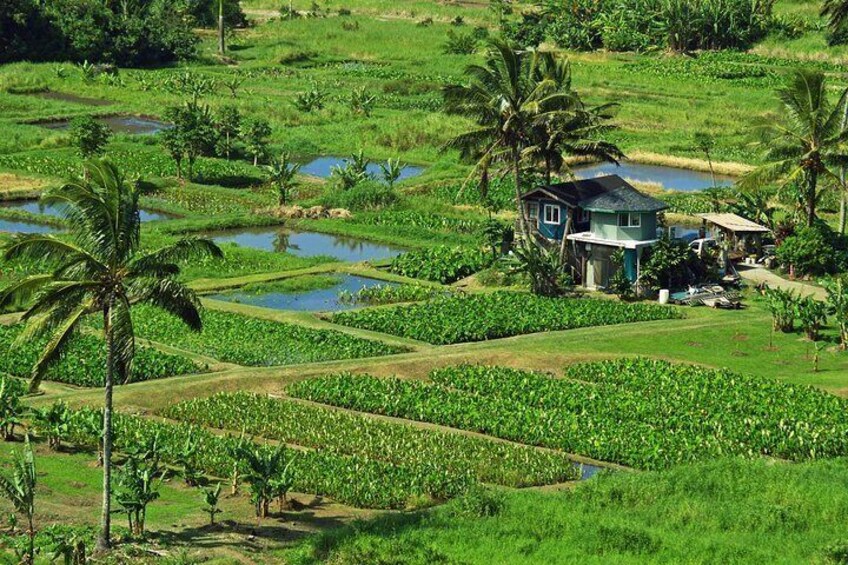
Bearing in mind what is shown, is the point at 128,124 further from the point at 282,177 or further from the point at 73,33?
the point at 282,177

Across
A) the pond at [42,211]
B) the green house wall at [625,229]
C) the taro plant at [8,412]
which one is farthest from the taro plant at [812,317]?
the pond at [42,211]

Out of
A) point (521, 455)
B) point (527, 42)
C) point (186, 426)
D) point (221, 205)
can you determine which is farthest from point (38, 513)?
point (527, 42)

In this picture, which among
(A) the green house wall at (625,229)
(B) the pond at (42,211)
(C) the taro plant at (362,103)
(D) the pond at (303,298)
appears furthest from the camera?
(C) the taro plant at (362,103)

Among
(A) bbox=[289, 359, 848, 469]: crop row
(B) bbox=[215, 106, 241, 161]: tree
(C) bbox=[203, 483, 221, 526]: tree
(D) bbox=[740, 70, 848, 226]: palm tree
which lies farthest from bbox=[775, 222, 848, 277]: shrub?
(B) bbox=[215, 106, 241, 161]: tree

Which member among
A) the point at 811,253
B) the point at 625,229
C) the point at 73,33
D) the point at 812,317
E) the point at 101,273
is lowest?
the point at 812,317

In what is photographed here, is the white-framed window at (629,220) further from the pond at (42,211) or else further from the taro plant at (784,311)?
the pond at (42,211)

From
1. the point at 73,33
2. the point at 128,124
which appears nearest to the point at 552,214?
the point at 128,124

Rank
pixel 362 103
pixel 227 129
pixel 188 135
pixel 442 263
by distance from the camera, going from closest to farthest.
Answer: pixel 442 263, pixel 188 135, pixel 227 129, pixel 362 103
